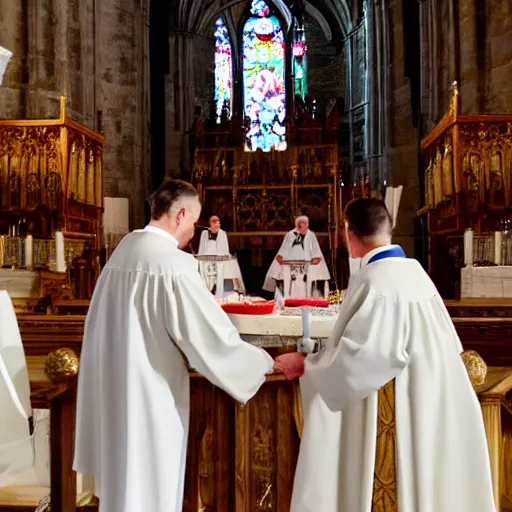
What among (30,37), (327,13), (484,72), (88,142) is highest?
(327,13)

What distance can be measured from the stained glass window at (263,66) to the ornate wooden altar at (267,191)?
23.8 feet

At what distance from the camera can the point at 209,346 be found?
253 cm

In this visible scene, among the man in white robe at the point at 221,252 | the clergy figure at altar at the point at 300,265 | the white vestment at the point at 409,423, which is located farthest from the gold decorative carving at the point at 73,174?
the white vestment at the point at 409,423

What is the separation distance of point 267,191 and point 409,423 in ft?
43.1

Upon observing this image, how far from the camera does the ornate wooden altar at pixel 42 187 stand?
920 centimetres

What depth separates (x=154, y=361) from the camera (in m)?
2.60

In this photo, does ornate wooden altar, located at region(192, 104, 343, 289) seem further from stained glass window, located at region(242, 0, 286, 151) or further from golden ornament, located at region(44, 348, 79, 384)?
golden ornament, located at region(44, 348, 79, 384)

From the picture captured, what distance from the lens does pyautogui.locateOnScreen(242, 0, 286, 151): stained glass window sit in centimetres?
2411

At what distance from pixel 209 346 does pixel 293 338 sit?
63.9 inches

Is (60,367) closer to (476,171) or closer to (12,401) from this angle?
(12,401)

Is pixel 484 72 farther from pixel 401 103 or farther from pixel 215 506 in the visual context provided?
pixel 215 506

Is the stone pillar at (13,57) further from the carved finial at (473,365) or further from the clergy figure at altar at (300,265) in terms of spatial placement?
the carved finial at (473,365)

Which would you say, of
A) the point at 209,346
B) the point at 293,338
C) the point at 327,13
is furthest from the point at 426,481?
the point at 327,13

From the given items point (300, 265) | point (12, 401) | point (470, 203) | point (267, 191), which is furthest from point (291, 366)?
point (267, 191)
